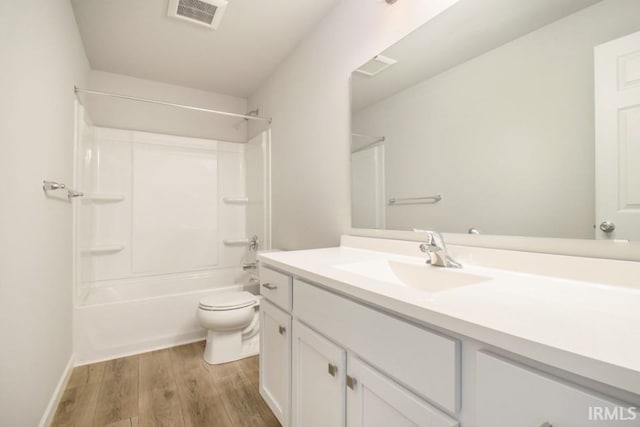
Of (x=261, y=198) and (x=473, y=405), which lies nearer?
(x=473, y=405)

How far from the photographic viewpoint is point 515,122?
3.17 ft

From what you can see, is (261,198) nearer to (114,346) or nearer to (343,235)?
(343,235)

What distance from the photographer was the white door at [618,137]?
744 mm

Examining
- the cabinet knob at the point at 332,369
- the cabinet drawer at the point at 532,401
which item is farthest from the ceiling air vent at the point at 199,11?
the cabinet drawer at the point at 532,401

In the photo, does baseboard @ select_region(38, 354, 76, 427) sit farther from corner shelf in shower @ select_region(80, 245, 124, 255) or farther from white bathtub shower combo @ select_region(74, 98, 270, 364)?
corner shelf in shower @ select_region(80, 245, 124, 255)

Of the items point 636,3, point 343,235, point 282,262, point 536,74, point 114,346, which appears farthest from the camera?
point 114,346

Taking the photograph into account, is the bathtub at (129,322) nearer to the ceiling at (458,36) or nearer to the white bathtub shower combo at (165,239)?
the white bathtub shower combo at (165,239)

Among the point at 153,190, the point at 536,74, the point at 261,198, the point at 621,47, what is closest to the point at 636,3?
the point at 621,47

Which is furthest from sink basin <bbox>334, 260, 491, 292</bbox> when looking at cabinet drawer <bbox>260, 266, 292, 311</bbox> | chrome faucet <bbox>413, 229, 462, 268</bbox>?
cabinet drawer <bbox>260, 266, 292, 311</bbox>

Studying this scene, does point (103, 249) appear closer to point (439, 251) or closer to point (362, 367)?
point (362, 367)

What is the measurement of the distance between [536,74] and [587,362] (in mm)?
905

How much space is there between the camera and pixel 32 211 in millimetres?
1222

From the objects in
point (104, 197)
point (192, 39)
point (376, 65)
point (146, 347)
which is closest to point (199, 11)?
point (192, 39)

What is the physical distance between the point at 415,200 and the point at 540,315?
819 millimetres
